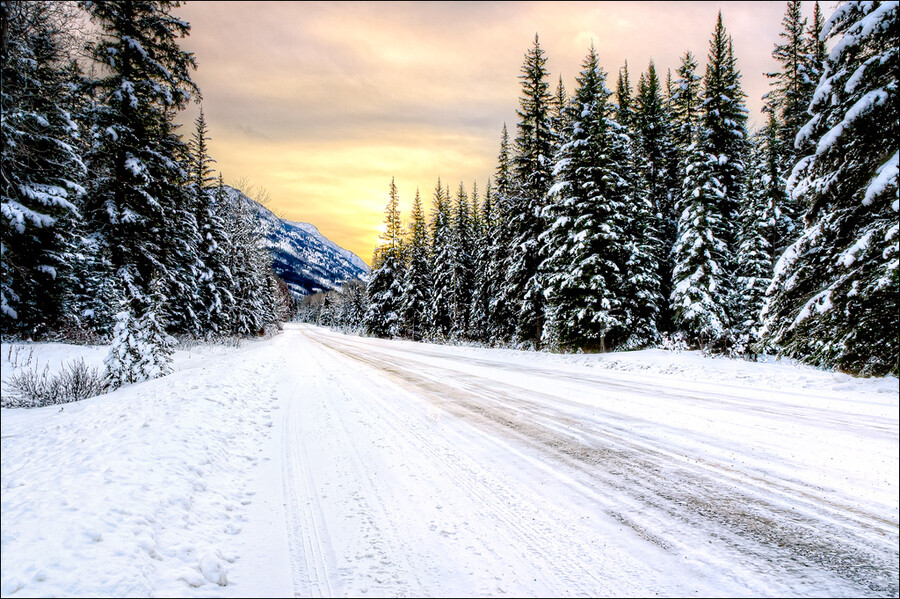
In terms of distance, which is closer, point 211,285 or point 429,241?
point 211,285

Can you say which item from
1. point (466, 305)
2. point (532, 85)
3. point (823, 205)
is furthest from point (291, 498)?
point (466, 305)

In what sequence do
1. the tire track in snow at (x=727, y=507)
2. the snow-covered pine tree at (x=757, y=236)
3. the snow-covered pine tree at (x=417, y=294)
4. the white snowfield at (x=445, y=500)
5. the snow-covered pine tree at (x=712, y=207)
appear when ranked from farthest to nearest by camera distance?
the snow-covered pine tree at (x=417, y=294) → the snow-covered pine tree at (x=757, y=236) → the snow-covered pine tree at (x=712, y=207) → the tire track in snow at (x=727, y=507) → the white snowfield at (x=445, y=500)

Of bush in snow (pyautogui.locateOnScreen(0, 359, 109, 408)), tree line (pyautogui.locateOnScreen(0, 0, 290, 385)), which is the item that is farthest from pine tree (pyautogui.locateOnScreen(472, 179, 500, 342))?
bush in snow (pyautogui.locateOnScreen(0, 359, 109, 408))

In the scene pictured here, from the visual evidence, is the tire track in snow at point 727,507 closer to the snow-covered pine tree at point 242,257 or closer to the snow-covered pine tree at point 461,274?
the snow-covered pine tree at point 242,257

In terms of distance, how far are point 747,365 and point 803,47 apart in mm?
19883

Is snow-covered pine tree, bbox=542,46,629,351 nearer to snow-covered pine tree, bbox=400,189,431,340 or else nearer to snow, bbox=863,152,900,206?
snow, bbox=863,152,900,206

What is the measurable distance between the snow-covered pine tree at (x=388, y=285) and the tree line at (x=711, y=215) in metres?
8.76

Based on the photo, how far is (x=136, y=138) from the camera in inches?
562

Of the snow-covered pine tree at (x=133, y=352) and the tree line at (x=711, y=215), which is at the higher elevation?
the tree line at (x=711, y=215)

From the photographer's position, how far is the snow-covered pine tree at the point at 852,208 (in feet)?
26.7

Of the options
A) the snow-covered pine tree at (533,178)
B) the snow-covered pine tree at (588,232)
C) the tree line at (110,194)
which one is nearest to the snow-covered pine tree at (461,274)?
the snow-covered pine tree at (533,178)

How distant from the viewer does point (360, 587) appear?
2625 millimetres

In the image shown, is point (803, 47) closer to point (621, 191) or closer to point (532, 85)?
point (621, 191)

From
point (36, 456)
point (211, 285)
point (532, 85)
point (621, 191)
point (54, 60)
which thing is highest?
point (532, 85)
